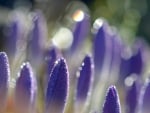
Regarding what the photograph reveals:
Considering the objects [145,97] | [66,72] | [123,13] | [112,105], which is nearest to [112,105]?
[112,105]

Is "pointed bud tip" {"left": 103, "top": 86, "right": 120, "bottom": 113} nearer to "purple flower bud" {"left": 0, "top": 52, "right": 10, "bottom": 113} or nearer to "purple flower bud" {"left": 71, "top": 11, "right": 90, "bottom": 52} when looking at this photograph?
"purple flower bud" {"left": 0, "top": 52, "right": 10, "bottom": 113}

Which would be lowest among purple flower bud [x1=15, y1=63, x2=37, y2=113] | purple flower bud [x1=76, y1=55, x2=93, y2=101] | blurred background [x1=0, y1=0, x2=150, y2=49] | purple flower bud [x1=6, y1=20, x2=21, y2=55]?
purple flower bud [x1=15, y1=63, x2=37, y2=113]

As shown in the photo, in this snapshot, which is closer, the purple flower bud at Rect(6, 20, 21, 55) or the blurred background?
the purple flower bud at Rect(6, 20, 21, 55)

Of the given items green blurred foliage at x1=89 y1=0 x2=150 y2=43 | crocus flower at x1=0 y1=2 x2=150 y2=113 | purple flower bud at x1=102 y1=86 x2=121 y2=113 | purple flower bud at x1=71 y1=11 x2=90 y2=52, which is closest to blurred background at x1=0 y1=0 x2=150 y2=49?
green blurred foliage at x1=89 y1=0 x2=150 y2=43

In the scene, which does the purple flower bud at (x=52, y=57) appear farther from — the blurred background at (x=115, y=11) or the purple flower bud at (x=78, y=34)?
the blurred background at (x=115, y=11)

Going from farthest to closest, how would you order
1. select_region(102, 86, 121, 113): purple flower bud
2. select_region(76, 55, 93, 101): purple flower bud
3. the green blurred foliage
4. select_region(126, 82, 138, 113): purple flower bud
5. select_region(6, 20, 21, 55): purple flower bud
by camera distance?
the green blurred foliage, select_region(6, 20, 21, 55): purple flower bud, select_region(126, 82, 138, 113): purple flower bud, select_region(76, 55, 93, 101): purple flower bud, select_region(102, 86, 121, 113): purple flower bud

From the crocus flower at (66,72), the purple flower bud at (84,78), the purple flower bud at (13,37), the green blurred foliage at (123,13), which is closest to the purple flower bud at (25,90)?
the crocus flower at (66,72)

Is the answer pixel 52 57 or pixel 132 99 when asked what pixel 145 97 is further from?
pixel 52 57
